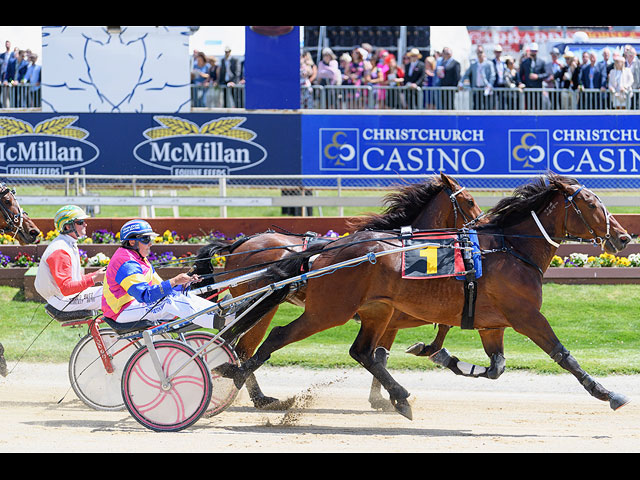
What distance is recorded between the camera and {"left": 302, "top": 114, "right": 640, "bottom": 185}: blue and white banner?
16.5 m

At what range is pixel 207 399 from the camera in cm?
686

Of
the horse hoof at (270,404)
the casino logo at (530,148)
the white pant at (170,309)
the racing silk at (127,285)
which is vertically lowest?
the horse hoof at (270,404)

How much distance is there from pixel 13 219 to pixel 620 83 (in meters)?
11.6

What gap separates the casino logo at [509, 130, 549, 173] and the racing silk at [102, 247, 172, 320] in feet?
35.1

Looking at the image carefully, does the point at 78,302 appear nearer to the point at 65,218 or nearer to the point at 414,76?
the point at 65,218

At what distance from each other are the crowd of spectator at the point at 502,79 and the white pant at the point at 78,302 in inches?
357

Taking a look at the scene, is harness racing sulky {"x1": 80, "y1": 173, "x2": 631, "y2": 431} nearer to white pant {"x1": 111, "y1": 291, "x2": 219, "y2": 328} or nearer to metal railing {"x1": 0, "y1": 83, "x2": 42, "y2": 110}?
white pant {"x1": 111, "y1": 291, "x2": 219, "y2": 328}

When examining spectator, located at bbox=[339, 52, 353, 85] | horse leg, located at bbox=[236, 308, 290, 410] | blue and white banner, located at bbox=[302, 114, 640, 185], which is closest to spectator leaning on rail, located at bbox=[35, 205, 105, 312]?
horse leg, located at bbox=[236, 308, 290, 410]

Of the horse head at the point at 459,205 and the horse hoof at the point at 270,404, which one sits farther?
the horse head at the point at 459,205

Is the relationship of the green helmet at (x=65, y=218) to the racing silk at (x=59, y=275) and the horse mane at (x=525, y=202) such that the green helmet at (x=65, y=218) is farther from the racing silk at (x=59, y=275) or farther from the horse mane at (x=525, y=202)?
the horse mane at (x=525, y=202)

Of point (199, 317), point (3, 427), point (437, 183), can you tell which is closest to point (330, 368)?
point (437, 183)

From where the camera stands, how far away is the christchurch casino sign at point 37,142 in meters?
16.5

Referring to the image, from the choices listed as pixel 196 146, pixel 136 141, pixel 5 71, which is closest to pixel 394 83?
pixel 196 146

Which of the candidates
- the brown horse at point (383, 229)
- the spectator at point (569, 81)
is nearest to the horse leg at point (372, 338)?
the brown horse at point (383, 229)
